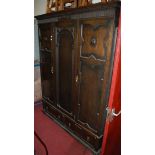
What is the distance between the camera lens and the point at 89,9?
1.66 meters

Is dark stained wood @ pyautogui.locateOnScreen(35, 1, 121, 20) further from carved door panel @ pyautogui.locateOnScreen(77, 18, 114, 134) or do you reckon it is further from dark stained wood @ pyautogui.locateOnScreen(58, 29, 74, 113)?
dark stained wood @ pyautogui.locateOnScreen(58, 29, 74, 113)

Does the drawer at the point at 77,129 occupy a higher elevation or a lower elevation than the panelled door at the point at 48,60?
lower

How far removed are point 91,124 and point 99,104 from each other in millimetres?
379

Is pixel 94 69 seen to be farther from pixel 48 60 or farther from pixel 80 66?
pixel 48 60

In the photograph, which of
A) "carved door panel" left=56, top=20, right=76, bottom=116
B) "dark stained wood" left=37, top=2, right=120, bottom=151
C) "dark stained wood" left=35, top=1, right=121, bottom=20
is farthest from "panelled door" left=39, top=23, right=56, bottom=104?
"dark stained wood" left=35, top=1, right=121, bottom=20

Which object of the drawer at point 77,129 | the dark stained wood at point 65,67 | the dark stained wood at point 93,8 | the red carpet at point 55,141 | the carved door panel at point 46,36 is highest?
the dark stained wood at point 93,8

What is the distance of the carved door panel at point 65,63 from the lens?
206 centimetres

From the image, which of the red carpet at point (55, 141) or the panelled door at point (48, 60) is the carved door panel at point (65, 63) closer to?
the panelled door at point (48, 60)

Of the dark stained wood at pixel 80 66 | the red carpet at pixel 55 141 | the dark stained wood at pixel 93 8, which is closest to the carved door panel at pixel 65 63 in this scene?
the dark stained wood at pixel 80 66

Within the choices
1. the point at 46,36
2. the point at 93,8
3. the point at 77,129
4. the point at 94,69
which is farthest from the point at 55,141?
the point at 93,8

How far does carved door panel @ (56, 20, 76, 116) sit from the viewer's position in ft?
6.75

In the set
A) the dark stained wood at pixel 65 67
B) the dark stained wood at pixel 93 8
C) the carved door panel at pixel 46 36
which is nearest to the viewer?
the dark stained wood at pixel 93 8
